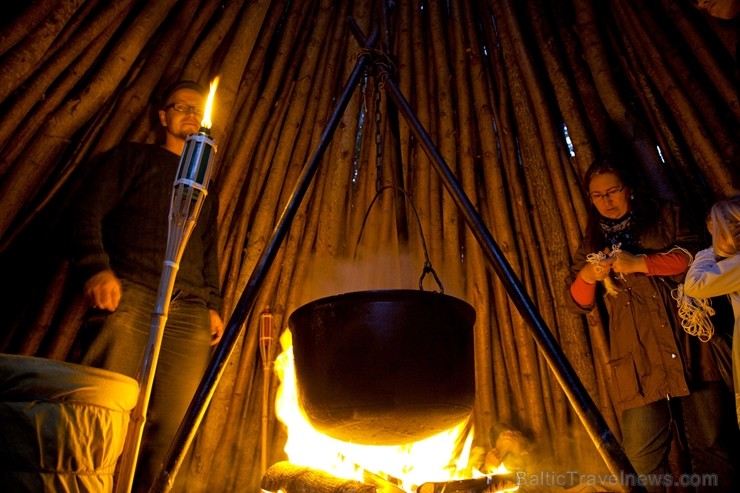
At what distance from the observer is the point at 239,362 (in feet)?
10.7

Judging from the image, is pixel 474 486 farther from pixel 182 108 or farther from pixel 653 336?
pixel 182 108

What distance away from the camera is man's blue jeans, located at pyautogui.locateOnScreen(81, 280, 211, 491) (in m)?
1.97

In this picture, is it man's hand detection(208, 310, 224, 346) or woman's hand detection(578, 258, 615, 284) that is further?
man's hand detection(208, 310, 224, 346)

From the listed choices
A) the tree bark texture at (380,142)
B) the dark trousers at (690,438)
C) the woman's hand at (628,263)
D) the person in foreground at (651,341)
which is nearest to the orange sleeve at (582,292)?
the person in foreground at (651,341)

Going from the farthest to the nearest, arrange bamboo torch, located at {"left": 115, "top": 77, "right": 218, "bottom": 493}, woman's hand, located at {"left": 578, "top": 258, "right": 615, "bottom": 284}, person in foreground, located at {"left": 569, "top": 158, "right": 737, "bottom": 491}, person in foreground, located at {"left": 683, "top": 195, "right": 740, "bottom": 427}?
woman's hand, located at {"left": 578, "top": 258, "right": 615, "bottom": 284} → person in foreground, located at {"left": 569, "top": 158, "right": 737, "bottom": 491} → person in foreground, located at {"left": 683, "top": 195, "right": 740, "bottom": 427} → bamboo torch, located at {"left": 115, "top": 77, "right": 218, "bottom": 493}

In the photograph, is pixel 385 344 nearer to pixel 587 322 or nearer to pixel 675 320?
→ pixel 675 320

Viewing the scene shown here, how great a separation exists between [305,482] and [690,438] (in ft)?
5.48

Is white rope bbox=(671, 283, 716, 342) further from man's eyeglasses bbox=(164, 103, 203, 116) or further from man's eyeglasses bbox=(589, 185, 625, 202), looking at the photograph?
man's eyeglasses bbox=(164, 103, 203, 116)

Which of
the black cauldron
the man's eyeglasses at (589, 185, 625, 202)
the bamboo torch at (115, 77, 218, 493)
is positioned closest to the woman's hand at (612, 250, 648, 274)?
the man's eyeglasses at (589, 185, 625, 202)

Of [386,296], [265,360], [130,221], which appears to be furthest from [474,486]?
[130,221]

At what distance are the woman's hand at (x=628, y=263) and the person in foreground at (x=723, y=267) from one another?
18 cm

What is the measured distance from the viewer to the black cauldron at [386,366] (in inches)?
61.1

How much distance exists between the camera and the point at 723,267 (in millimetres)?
1944

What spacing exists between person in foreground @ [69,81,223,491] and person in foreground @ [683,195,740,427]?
2130 mm
